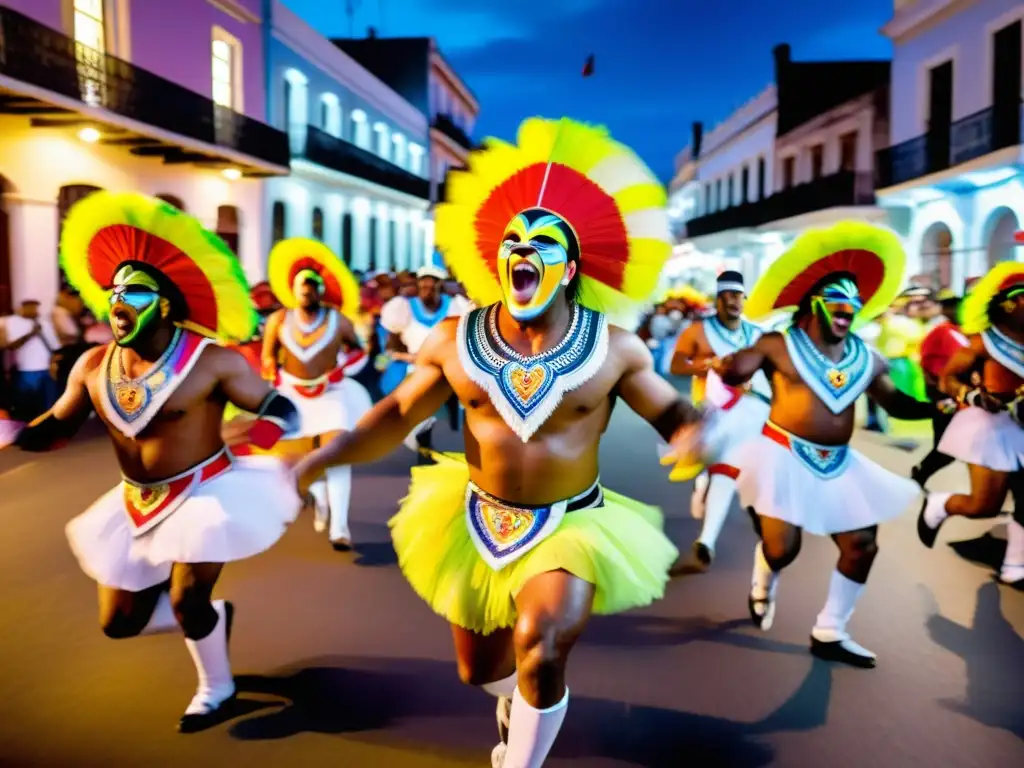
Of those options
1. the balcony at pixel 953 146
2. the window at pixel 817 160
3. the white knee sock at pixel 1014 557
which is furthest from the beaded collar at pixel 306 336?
the window at pixel 817 160

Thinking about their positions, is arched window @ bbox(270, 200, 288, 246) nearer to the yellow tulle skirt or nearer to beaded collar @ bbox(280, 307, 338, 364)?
beaded collar @ bbox(280, 307, 338, 364)

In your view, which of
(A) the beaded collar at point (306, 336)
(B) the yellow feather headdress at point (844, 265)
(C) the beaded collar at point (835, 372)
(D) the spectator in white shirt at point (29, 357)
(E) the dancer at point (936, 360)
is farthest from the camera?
(D) the spectator in white shirt at point (29, 357)

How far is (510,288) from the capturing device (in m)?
3.74

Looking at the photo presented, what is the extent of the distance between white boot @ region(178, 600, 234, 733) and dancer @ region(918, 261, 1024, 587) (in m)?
4.70

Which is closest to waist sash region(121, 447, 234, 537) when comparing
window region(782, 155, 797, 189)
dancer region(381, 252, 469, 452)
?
dancer region(381, 252, 469, 452)

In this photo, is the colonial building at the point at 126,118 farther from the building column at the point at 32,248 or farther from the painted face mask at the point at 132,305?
the painted face mask at the point at 132,305

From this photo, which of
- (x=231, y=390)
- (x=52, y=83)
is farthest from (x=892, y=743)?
(x=52, y=83)

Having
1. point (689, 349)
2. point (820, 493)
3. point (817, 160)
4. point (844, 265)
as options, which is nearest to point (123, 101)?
point (689, 349)

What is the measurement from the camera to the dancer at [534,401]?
370 centimetres

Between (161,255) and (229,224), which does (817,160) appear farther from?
(161,255)

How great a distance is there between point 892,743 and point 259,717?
2721mm

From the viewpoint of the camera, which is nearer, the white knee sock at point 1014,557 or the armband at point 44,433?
the armband at point 44,433

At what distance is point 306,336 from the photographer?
7.62 meters

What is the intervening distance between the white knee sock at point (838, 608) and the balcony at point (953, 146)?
1656 cm
